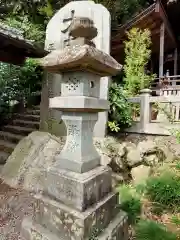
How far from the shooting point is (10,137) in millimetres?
6363

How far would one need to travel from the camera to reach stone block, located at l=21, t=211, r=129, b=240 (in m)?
2.44

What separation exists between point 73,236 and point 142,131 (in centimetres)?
428

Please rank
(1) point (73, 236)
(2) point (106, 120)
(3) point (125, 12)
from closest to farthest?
(1) point (73, 236) → (2) point (106, 120) → (3) point (125, 12)

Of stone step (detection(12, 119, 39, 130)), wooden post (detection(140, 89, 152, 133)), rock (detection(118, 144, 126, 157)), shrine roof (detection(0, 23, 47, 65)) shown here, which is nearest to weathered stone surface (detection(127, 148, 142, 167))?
rock (detection(118, 144, 126, 157))

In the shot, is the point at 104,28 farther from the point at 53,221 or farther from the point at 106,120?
the point at 53,221

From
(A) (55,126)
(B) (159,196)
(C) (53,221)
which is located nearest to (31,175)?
(A) (55,126)

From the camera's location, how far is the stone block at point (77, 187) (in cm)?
231

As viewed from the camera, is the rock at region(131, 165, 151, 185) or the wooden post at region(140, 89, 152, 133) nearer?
the rock at region(131, 165, 151, 185)

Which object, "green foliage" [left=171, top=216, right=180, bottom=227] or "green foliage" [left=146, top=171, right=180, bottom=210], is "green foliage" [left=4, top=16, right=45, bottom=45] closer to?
"green foliage" [left=146, top=171, right=180, bottom=210]

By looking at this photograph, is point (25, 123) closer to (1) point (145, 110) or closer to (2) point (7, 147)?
(2) point (7, 147)

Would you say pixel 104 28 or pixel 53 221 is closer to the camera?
pixel 53 221

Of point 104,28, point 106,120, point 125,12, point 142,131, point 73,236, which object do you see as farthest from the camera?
point 125,12

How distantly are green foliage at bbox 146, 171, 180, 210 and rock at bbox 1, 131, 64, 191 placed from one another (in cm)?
213

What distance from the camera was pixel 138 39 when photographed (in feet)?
26.6
